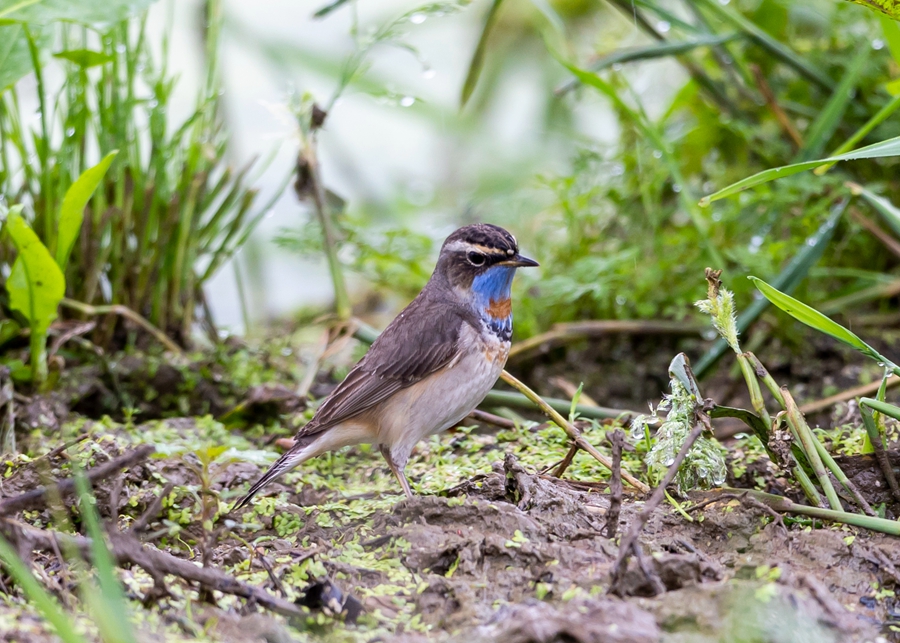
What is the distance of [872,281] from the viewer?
502cm

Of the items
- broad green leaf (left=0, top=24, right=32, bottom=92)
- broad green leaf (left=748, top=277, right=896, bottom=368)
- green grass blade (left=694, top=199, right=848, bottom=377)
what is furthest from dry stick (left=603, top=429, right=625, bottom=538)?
broad green leaf (left=0, top=24, right=32, bottom=92)

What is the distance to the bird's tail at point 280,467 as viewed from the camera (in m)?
3.33

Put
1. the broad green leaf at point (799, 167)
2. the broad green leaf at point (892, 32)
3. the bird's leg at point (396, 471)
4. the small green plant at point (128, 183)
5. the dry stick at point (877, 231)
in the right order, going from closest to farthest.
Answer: the broad green leaf at point (799, 167) < the bird's leg at point (396, 471) < the broad green leaf at point (892, 32) < the small green plant at point (128, 183) < the dry stick at point (877, 231)

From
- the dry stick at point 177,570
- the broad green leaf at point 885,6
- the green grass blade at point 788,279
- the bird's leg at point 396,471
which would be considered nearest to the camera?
the dry stick at point 177,570

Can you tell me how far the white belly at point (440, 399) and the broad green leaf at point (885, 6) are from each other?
184 centimetres

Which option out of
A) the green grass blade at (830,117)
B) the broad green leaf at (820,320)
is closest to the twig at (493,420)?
the broad green leaf at (820,320)

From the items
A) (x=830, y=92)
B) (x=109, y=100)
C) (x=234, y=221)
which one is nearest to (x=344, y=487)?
(x=234, y=221)

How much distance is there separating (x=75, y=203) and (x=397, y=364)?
147 centimetres

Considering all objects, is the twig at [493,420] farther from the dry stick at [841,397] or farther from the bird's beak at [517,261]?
the dry stick at [841,397]

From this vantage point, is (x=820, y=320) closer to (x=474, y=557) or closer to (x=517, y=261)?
(x=474, y=557)

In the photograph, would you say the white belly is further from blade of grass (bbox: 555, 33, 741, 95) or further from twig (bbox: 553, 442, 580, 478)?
blade of grass (bbox: 555, 33, 741, 95)

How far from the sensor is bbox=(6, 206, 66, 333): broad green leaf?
12.0ft

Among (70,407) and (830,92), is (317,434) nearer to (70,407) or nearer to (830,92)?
(70,407)

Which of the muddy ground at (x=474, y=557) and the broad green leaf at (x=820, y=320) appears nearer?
the muddy ground at (x=474, y=557)
